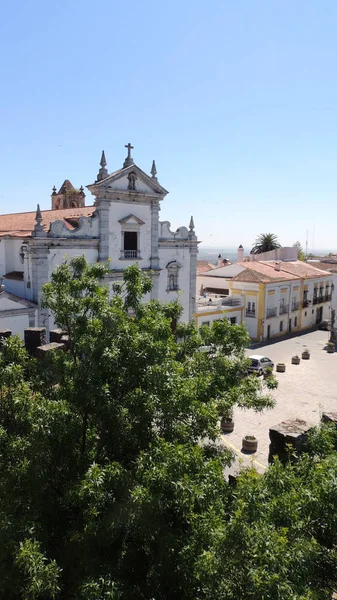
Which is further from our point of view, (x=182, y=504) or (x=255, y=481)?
(x=255, y=481)

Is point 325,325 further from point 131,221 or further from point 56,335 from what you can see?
point 56,335

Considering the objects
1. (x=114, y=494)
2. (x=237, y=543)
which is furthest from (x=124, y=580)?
(x=237, y=543)

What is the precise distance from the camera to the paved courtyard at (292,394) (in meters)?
20.4

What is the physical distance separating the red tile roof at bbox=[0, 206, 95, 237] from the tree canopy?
18577 mm

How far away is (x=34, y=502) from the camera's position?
299 inches

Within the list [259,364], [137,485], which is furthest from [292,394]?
[137,485]

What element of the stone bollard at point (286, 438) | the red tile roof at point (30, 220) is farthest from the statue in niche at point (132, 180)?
the stone bollard at point (286, 438)

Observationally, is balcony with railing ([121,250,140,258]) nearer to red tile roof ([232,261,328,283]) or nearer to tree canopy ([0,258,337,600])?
red tile roof ([232,261,328,283])

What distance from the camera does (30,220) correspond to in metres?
29.8

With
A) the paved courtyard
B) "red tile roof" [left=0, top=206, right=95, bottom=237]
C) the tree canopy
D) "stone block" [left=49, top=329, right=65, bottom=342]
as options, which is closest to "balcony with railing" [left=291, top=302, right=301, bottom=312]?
the paved courtyard

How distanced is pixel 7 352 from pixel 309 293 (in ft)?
134

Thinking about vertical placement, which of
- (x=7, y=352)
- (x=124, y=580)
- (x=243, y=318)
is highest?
(x=7, y=352)

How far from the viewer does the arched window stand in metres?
32.5

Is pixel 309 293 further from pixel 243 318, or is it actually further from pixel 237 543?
pixel 237 543
